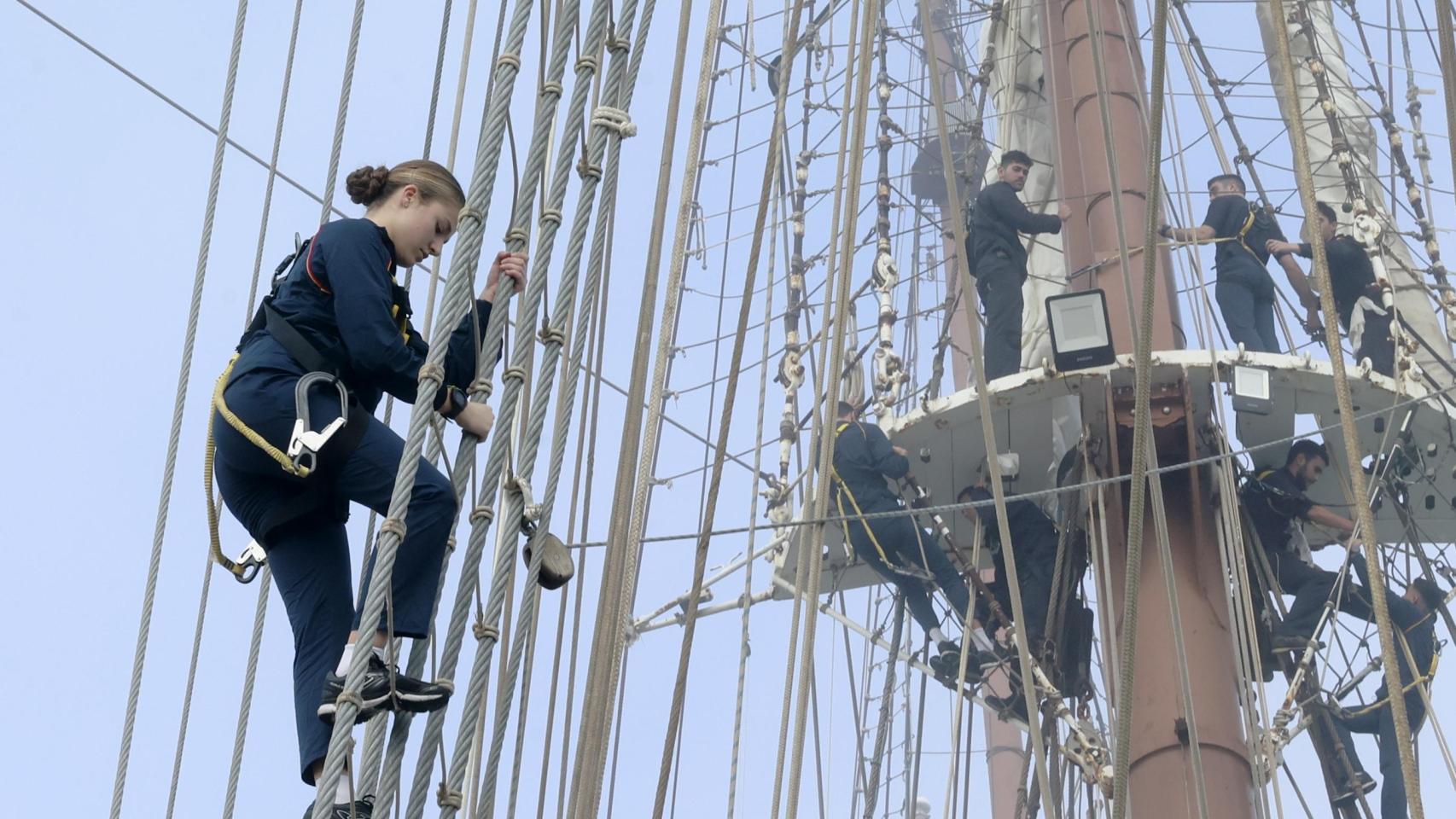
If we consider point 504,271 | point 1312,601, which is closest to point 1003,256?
point 1312,601

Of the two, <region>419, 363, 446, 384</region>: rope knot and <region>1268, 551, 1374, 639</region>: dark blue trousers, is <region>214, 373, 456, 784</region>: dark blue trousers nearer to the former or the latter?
<region>419, 363, 446, 384</region>: rope knot

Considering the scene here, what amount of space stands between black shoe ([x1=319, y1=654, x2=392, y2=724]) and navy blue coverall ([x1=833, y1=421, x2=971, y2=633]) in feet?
16.2

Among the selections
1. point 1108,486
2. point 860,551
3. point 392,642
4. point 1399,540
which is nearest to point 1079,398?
point 1108,486

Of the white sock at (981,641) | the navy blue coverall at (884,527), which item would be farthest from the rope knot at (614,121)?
the white sock at (981,641)

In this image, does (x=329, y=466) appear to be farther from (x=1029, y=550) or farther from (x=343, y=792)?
(x=1029, y=550)

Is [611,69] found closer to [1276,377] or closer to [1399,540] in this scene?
[1276,377]

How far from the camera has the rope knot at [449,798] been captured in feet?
9.66

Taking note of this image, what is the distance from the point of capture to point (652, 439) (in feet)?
16.5

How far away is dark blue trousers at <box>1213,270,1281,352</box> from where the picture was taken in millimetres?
7992

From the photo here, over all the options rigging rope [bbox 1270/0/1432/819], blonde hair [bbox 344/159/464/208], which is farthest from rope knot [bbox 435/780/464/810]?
rigging rope [bbox 1270/0/1432/819]

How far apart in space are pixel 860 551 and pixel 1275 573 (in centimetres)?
162

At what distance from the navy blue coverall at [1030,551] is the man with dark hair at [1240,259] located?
1084 mm

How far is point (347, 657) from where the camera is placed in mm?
2889

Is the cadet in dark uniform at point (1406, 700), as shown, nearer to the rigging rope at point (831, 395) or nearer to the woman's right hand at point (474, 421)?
the rigging rope at point (831, 395)
